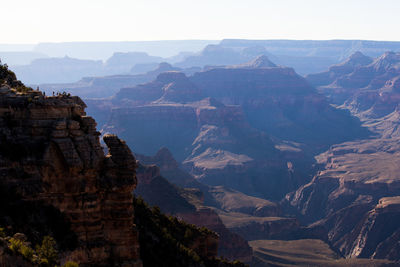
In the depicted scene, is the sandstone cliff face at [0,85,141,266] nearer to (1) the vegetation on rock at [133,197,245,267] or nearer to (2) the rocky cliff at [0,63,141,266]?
(2) the rocky cliff at [0,63,141,266]

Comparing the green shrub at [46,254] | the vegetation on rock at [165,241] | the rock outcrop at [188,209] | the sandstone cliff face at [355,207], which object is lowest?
the sandstone cliff face at [355,207]

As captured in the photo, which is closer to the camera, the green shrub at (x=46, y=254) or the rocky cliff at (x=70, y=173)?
the green shrub at (x=46, y=254)

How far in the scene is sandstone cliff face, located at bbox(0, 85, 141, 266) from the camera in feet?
71.4

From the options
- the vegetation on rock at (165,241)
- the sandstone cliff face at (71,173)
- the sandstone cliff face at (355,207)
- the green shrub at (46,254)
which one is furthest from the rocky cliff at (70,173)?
the sandstone cliff face at (355,207)

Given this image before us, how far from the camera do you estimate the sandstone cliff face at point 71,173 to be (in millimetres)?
21750

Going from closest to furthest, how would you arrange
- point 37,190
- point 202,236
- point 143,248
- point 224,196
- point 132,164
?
point 37,190 < point 132,164 < point 143,248 < point 202,236 < point 224,196

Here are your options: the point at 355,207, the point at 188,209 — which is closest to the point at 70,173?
the point at 188,209

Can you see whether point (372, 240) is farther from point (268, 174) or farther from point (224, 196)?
point (268, 174)

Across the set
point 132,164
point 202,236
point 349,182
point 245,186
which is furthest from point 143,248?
point 245,186

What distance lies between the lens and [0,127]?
22109 millimetres

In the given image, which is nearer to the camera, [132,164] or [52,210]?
→ [52,210]

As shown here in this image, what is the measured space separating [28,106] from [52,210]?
147 inches

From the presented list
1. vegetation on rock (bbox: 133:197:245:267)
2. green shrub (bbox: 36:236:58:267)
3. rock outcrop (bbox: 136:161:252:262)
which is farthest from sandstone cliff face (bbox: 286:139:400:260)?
green shrub (bbox: 36:236:58:267)

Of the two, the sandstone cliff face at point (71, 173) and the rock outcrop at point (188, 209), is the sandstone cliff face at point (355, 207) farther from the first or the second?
the sandstone cliff face at point (71, 173)
